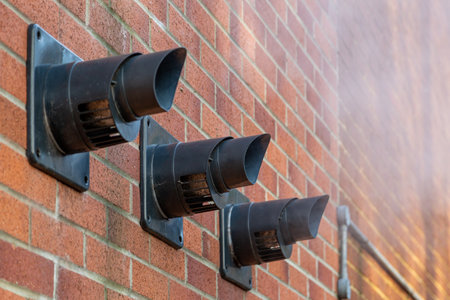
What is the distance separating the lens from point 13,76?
5.63ft

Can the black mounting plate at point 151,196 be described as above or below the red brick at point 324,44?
below

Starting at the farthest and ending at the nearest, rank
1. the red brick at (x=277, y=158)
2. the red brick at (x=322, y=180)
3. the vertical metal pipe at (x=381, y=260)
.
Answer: the vertical metal pipe at (x=381, y=260)
the red brick at (x=322, y=180)
the red brick at (x=277, y=158)

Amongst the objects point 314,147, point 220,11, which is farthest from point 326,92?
point 220,11

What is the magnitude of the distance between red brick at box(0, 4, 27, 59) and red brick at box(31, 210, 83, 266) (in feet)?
1.00

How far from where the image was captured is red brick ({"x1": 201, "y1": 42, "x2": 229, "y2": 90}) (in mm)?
2602

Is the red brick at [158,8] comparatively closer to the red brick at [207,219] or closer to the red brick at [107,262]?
the red brick at [207,219]

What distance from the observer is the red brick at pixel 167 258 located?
2.16 metres

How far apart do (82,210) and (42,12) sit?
40 centimetres

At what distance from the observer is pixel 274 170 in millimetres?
3035

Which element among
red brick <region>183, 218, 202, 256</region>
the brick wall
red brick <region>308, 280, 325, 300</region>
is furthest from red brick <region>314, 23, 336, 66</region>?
red brick <region>183, 218, 202, 256</region>

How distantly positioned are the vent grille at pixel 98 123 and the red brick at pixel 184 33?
0.69m

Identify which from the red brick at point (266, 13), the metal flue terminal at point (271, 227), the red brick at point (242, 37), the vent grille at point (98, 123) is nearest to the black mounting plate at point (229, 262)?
the metal flue terminal at point (271, 227)

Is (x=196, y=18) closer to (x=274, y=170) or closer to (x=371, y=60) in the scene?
(x=274, y=170)

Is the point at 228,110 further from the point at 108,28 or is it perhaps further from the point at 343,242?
the point at 343,242
